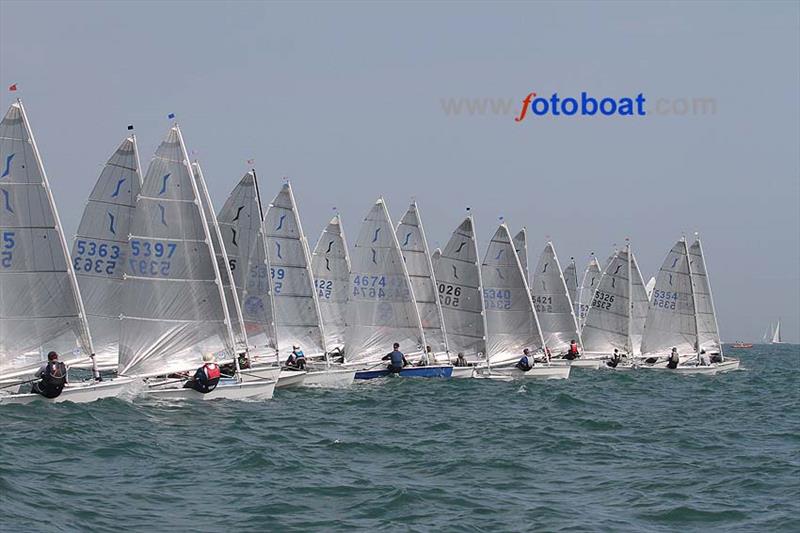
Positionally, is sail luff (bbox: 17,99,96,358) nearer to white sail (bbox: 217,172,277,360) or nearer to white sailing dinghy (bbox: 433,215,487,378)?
white sail (bbox: 217,172,277,360)

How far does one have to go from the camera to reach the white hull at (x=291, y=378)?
113 feet

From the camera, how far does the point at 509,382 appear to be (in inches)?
1633

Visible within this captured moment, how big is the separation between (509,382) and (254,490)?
81.8 ft

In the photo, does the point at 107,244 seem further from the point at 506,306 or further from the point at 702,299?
the point at 702,299

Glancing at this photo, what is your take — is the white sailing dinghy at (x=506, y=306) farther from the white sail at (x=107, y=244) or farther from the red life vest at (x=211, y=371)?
the red life vest at (x=211, y=371)

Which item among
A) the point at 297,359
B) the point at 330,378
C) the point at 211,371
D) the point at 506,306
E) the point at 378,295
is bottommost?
the point at 330,378

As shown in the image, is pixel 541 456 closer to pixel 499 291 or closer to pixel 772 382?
pixel 499 291

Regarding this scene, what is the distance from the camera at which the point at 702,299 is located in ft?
186

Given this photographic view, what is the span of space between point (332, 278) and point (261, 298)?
8347 millimetres

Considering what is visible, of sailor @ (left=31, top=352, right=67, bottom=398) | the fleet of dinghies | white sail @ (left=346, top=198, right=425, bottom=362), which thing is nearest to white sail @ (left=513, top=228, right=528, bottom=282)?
the fleet of dinghies

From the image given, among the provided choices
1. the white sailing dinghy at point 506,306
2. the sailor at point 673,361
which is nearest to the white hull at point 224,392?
the white sailing dinghy at point 506,306

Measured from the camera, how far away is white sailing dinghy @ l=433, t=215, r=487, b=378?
43156 mm

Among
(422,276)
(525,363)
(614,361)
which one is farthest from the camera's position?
(614,361)

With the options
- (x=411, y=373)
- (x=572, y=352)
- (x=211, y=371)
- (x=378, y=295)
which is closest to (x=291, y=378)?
(x=411, y=373)
